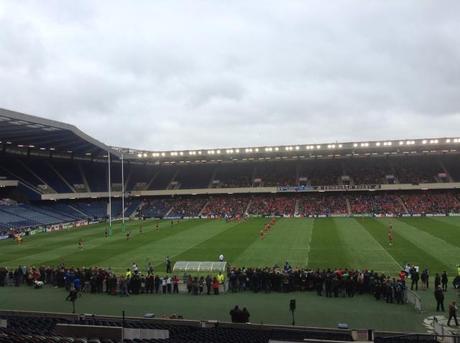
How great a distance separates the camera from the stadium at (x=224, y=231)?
1855cm

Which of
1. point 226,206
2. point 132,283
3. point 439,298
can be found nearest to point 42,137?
point 226,206

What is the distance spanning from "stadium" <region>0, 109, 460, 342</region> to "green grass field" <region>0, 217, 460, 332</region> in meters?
0.11

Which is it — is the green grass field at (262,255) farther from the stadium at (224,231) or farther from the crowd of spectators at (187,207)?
the crowd of spectators at (187,207)

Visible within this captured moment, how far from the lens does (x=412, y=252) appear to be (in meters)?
33.5

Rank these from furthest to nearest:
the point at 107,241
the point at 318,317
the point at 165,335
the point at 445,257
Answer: the point at 107,241
the point at 445,257
the point at 318,317
the point at 165,335

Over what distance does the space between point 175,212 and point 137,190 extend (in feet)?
44.7

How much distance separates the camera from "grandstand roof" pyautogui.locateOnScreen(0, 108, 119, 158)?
1783 inches

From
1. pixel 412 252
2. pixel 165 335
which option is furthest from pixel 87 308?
pixel 412 252

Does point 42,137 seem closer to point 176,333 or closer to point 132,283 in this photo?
point 132,283

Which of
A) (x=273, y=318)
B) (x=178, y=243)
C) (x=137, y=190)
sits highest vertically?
(x=137, y=190)

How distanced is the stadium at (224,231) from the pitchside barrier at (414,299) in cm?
7

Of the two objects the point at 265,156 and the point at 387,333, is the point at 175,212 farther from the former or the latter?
the point at 387,333

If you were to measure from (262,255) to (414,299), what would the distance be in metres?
15.0

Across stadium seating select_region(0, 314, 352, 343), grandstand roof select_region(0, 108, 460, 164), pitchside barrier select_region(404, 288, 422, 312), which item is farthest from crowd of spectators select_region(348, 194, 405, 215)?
stadium seating select_region(0, 314, 352, 343)
